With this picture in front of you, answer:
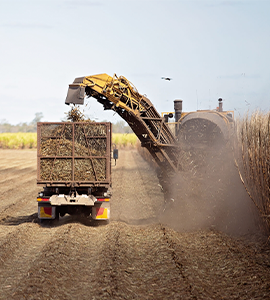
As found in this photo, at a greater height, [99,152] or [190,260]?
[99,152]

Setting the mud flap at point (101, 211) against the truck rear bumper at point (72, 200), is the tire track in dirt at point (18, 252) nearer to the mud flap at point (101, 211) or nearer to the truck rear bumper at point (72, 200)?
the truck rear bumper at point (72, 200)

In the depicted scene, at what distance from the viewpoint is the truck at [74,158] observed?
30.7ft

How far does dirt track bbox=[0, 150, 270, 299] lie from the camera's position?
17.6 ft

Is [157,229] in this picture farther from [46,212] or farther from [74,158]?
[46,212]

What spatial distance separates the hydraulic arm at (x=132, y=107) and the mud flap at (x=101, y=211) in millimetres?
2421

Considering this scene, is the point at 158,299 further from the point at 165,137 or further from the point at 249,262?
the point at 165,137

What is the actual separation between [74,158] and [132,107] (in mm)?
2286

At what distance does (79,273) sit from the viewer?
6199 mm

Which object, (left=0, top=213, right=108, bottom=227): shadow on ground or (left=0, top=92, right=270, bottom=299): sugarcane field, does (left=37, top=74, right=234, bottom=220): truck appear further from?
(left=0, top=213, right=108, bottom=227): shadow on ground

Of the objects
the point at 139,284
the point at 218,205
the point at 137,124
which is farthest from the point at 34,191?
the point at 139,284

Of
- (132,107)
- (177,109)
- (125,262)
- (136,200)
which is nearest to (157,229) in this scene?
(125,262)

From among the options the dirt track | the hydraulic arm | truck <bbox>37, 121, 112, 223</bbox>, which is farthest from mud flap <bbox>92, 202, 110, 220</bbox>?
the hydraulic arm

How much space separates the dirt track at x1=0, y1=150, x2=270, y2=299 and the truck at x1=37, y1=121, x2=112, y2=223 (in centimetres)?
92

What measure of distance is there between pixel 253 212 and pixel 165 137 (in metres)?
3.78
